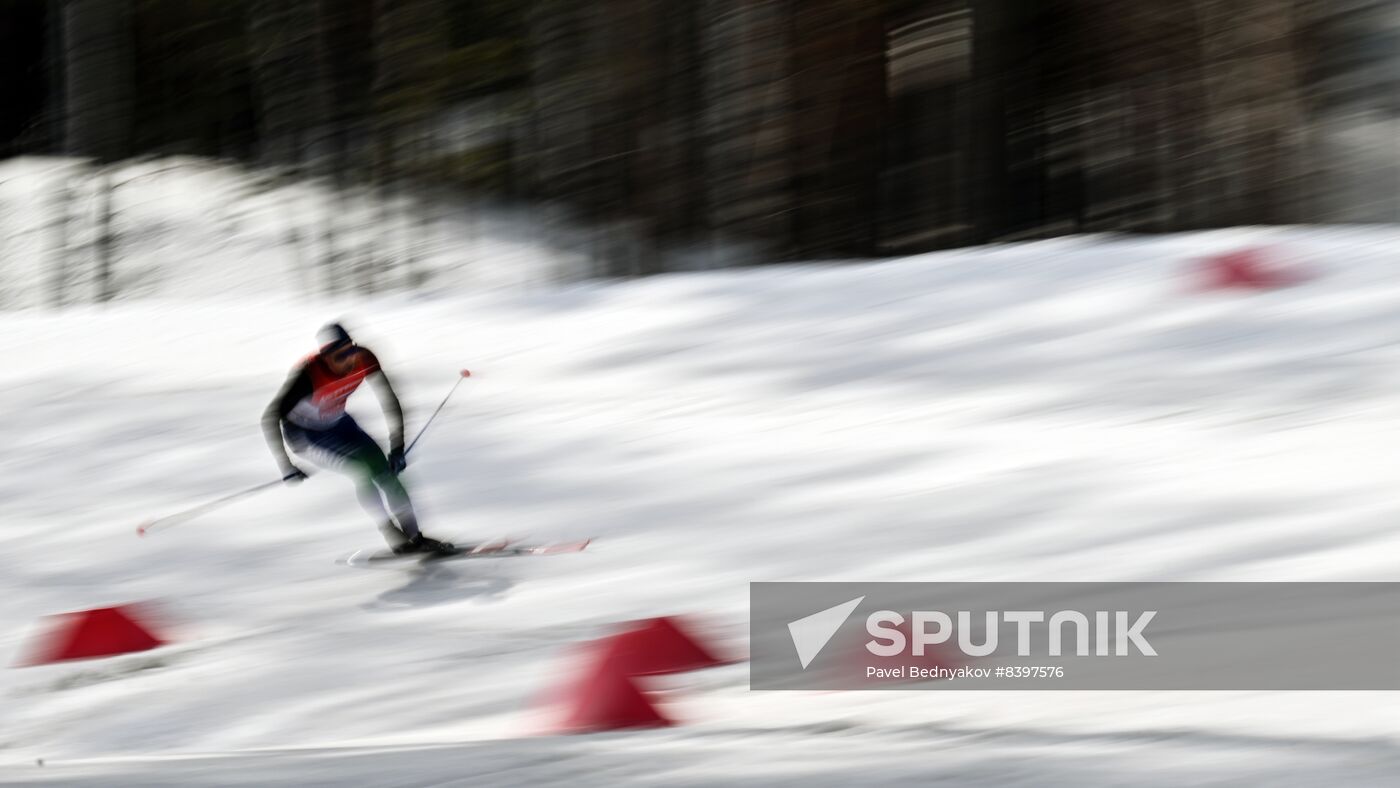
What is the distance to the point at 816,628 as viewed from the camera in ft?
18.3

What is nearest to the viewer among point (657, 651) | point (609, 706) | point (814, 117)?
point (609, 706)

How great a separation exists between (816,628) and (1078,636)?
3.13 feet

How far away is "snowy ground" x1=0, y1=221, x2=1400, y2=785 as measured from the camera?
4406 mm

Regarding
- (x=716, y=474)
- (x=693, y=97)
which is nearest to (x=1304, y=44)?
(x=693, y=97)

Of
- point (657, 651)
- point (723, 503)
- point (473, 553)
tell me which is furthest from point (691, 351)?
point (657, 651)

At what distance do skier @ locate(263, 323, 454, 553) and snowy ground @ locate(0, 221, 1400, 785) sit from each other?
0.31m

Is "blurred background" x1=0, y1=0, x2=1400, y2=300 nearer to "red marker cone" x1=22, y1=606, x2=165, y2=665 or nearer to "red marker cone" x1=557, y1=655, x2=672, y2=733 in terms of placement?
"red marker cone" x1=22, y1=606, x2=165, y2=665

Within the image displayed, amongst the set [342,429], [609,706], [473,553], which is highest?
[342,429]

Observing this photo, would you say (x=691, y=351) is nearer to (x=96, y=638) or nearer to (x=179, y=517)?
(x=179, y=517)

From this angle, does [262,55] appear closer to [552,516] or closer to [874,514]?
[552,516]

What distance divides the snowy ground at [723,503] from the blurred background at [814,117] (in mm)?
3429

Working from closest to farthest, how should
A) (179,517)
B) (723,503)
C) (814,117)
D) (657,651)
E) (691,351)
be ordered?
(657,651) < (723,503) < (179,517) < (691,351) < (814,117)

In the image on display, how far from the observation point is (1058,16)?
14055mm

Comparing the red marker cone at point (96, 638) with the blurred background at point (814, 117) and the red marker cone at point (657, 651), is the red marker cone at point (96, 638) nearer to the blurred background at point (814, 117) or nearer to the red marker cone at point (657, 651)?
the red marker cone at point (657, 651)
